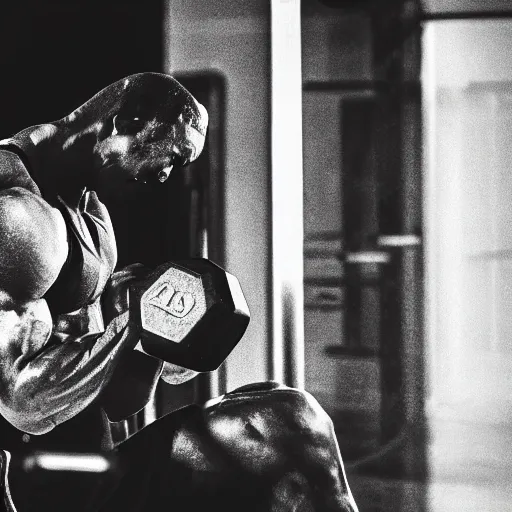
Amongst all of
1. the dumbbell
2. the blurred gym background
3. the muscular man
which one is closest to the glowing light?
the muscular man

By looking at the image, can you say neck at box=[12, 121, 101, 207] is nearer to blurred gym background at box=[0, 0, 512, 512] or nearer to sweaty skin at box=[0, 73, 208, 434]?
sweaty skin at box=[0, 73, 208, 434]

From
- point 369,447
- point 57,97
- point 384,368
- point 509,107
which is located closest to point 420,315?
point 384,368

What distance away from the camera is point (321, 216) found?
2.00 metres

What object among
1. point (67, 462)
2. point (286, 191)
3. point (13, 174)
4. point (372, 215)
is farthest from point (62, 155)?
point (372, 215)

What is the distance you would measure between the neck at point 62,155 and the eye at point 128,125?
0.03m

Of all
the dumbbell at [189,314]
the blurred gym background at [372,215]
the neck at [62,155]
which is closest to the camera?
the dumbbell at [189,314]

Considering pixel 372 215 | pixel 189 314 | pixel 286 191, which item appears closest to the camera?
pixel 189 314

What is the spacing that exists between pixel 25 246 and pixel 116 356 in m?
0.15

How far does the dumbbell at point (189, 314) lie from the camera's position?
787mm

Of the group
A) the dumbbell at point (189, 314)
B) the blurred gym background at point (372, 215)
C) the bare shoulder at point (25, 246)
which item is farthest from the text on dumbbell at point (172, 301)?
the blurred gym background at point (372, 215)

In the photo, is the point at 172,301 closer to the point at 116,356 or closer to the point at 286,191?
the point at 116,356

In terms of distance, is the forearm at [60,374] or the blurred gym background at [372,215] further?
the blurred gym background at [372,215]

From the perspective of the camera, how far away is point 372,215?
2064 millimetres

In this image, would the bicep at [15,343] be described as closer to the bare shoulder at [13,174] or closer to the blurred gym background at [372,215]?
the bare shoulder at [13,174]
